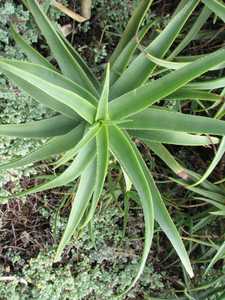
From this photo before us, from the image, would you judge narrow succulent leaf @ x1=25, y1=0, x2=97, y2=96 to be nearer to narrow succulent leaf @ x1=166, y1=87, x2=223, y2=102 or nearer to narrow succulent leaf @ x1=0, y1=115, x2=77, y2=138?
narrow succulent leaf @ x1=0, y1=115, x2=77, y2=138

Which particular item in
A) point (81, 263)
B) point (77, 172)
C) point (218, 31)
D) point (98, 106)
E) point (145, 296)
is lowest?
point (145, 296)

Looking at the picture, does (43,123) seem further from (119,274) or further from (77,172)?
(119,274)

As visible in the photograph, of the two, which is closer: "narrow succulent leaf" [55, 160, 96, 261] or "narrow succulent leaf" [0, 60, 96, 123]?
"narrow succulent leaf" [0, 60, 96, 123]

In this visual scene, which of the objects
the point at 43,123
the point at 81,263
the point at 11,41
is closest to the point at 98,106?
the point at 43,123

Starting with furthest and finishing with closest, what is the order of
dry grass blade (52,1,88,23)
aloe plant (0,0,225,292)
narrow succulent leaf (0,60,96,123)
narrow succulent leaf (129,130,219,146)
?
dry grass blade (52,1,88,23), narrow succulent leaf (129,130,219,146), aloe plant (0,0,225,292), narrow succulent leaf (0,60,96,123)

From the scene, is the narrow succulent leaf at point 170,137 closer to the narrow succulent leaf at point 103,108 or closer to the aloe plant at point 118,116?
the aloe plant at point 118,116

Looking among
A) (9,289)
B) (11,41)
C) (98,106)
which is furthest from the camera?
(9,289)

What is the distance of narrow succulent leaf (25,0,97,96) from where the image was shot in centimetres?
114

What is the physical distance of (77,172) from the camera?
1.12m

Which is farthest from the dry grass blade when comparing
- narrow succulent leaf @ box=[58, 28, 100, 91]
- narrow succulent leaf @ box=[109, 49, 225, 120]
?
narrow succulent leaf @ box=[109, 49, 225, 120]

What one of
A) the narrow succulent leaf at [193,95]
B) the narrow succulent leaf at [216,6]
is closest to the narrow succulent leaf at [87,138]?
the narrow succulent leaf at [193,95]

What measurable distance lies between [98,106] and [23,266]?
843 millimetres

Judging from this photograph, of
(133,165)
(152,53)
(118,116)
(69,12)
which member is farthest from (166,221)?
(69,12)

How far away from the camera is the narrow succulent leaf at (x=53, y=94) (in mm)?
897
